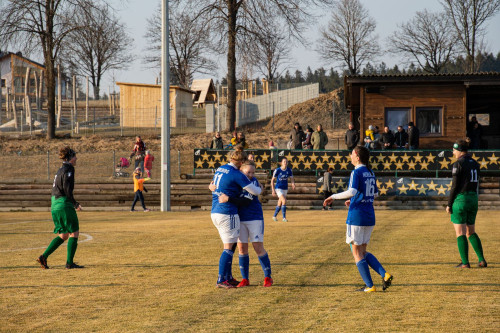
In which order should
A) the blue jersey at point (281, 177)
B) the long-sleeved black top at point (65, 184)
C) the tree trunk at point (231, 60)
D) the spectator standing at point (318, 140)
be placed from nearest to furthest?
the long-sleeved black top at point (65, 184) → the blue jersey at point (281, 177) → the spectator standing at point (318, 140) → the tree trunk at point (231, 60)

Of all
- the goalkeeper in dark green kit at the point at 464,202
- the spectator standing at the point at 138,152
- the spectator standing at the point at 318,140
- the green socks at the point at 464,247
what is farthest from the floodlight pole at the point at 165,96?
the green socks at the point at 464,247

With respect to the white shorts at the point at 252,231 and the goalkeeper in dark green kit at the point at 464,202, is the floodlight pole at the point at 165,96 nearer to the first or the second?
the goalkeeper in dark green kit at the point at 464,202

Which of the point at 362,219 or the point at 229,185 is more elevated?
the point at 229,185

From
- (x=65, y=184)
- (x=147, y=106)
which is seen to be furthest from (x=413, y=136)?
(x=147, y=106)

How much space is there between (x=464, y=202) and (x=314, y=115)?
48.0m

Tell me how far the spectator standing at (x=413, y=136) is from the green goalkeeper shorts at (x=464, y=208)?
18.9 metres

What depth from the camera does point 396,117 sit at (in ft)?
Answer: 103

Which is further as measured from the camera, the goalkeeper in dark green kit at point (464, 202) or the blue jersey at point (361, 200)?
the goalkeeper in dark green kit at point (464, 202)

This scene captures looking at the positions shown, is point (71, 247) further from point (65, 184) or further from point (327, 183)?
point (327, 183)

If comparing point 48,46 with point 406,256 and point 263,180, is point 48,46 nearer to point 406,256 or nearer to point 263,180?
point 263,180

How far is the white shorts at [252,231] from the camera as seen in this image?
9047 mm

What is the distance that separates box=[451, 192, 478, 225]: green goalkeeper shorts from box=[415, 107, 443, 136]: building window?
21.3 meters

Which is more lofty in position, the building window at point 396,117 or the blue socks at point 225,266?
the building window at point 396,117

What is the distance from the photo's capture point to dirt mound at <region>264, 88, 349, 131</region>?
56.6 meters
